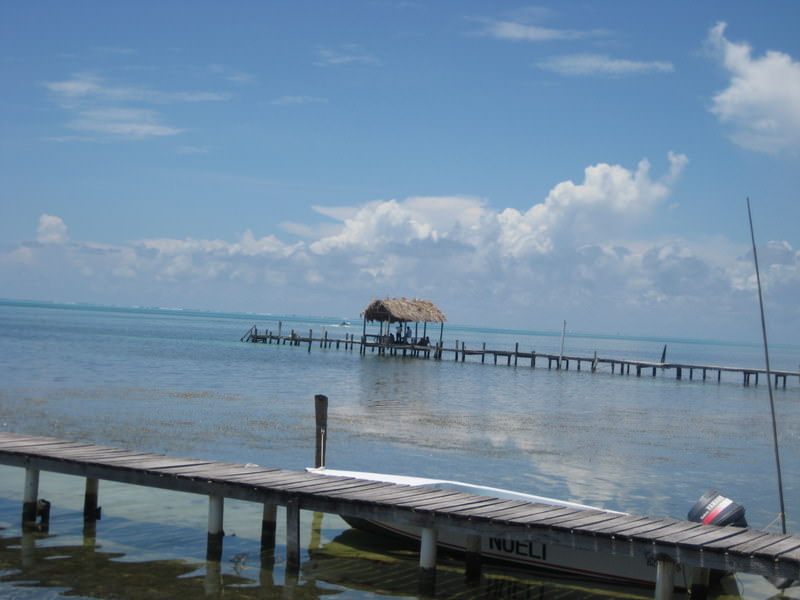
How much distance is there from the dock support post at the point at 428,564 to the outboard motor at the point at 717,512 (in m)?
3.34

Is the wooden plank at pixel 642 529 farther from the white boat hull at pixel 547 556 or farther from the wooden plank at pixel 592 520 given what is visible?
the white boat hull at pixel 547 556

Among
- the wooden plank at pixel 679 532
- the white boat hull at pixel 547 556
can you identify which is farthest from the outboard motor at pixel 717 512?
the white boat hull at pixel 547 556

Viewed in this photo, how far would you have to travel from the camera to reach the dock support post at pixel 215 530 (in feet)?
36.4

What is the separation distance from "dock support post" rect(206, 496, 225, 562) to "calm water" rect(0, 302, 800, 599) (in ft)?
0.56

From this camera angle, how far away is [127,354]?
167ft

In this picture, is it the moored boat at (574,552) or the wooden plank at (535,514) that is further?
the moored boat at (574,552)

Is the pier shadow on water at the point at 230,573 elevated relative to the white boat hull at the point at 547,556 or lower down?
lower down

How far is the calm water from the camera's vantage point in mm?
10609

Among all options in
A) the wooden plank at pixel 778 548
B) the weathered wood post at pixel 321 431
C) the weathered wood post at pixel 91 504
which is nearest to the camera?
the wooden plank at pixel 778 548

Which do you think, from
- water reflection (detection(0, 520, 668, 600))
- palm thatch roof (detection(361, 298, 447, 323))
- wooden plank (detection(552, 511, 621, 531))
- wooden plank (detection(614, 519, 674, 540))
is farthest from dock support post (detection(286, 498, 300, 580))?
palm thatch roof (detection(361, 298, 447, 323))

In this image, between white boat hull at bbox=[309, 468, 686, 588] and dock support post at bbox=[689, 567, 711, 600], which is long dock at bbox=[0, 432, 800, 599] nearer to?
dock support post at bbox=[689, 567, 711, 600]

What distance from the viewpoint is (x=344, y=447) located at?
19984 mm

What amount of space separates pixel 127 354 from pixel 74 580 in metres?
42.5

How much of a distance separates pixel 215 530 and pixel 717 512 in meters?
6.20
